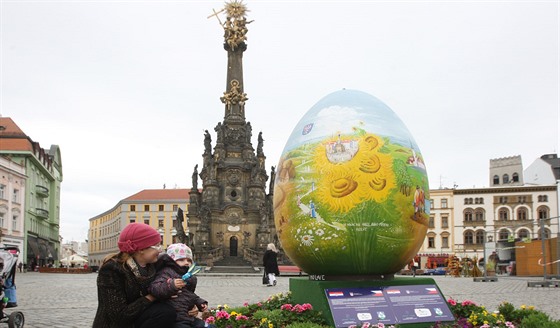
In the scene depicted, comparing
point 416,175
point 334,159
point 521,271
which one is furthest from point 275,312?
point 521,271

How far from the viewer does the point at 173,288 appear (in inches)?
189

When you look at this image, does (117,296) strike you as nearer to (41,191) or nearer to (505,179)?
(41,191)

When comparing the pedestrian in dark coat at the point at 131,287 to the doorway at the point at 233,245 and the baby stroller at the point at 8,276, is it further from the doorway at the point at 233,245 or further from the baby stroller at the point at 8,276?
the doorway at the point at 233,245

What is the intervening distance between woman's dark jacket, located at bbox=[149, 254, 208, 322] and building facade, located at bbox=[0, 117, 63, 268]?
55.5m

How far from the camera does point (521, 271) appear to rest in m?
39.4

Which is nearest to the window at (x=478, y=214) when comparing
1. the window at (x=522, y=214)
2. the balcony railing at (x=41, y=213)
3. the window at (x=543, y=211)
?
the window at (x=522, y=214)

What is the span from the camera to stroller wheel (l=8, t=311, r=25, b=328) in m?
9.77

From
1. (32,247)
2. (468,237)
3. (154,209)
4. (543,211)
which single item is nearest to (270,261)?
(32,247)

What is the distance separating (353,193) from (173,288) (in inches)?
146

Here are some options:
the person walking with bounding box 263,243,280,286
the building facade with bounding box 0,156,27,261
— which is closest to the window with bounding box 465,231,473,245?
the building facade with bounding box 0,156,27,261

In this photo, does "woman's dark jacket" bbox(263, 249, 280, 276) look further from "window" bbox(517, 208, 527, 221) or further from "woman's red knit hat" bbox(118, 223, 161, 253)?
"window" bbox(517, 208, 527, 221)

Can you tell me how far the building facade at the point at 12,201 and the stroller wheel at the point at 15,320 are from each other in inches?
1661

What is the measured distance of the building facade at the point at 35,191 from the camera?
57194 millimetres

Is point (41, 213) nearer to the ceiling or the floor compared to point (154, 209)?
nearer to the floor
